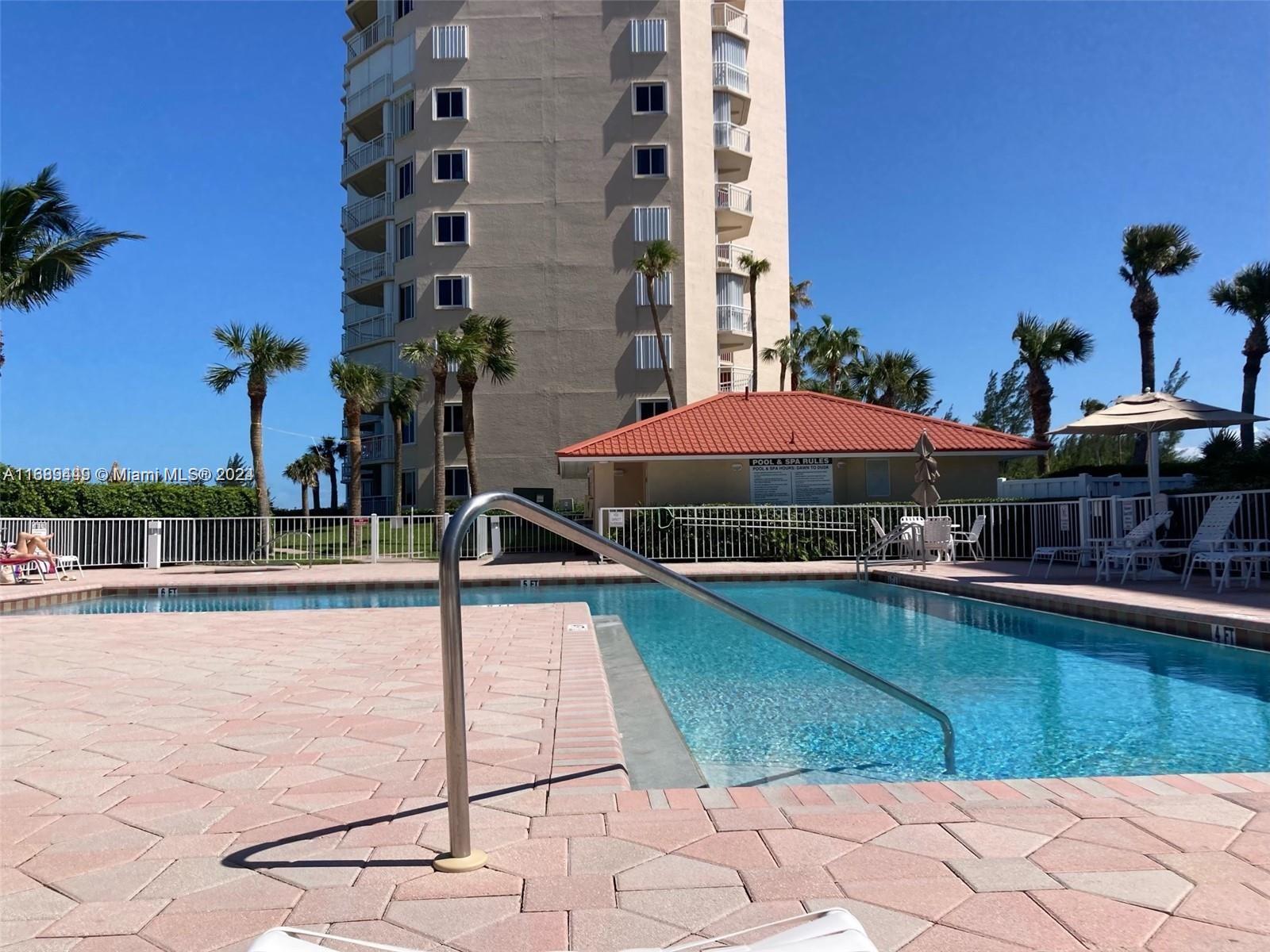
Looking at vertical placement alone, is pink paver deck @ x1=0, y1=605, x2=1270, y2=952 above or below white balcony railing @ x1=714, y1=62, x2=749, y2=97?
below

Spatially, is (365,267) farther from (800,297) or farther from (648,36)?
(800,297)

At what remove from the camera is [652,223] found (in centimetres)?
3275

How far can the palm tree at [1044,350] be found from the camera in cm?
3303

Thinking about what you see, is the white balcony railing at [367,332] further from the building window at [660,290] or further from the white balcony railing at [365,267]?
the building window at [660,290]

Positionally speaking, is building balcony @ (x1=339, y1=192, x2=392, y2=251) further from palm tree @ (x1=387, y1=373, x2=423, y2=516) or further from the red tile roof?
the red tile roof

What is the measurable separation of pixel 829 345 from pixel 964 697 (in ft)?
109

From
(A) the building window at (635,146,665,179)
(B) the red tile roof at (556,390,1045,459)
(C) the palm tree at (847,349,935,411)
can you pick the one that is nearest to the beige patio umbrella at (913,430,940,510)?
(B) the red tile roof at (556,390,1045,459)

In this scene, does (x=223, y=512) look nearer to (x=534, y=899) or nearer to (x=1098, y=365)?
(x=534, y=899)

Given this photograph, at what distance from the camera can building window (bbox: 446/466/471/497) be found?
32.7 m

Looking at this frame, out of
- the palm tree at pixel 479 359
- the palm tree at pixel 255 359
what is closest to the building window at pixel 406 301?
the palm tree at pixel 479 359

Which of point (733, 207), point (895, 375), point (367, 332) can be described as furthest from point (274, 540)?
point (895, 375)

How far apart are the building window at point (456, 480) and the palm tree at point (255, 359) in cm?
941

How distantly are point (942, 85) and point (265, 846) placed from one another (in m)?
21.7

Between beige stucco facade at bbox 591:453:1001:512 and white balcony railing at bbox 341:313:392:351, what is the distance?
17571 mm
